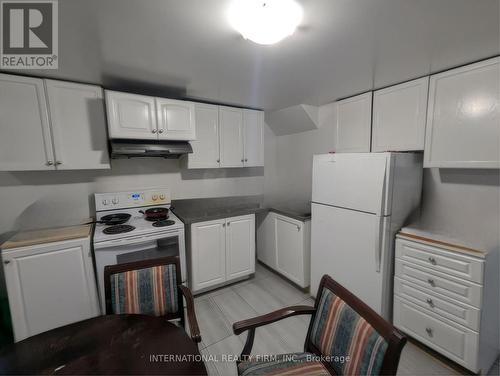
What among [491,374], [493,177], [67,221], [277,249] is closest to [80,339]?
[67,221]

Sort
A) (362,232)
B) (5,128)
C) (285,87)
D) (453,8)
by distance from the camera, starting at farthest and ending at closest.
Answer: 1. (285,87)
2. (362,232)
3. (5,128)
4. (453,8)

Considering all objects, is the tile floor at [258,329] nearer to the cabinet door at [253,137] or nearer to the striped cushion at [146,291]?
the striped cushion at [146,291]

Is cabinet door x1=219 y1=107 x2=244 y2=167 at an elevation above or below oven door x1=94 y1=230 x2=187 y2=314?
above

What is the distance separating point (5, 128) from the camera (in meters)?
1.65

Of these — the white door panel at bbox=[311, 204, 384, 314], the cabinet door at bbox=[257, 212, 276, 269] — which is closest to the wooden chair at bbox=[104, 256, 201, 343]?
the white door panel at bbox=[311, 204, 384, 314]

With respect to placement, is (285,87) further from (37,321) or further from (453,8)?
(37,321)

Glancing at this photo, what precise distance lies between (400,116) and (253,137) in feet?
5.04

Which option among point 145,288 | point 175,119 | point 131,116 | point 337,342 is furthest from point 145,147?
point 337,342

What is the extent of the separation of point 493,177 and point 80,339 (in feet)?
8.85

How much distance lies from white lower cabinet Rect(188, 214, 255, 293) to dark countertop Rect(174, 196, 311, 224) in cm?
7

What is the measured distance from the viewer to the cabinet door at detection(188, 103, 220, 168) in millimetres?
2441

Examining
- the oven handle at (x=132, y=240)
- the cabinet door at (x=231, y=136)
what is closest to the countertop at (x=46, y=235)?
the oven handle at (x=132, y=240)

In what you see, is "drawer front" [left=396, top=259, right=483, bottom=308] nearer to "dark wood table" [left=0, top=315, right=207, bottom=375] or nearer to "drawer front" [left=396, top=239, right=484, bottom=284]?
"drawer front" [left=396, top=239, right=484, bottom=284]

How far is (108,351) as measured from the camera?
91cm
